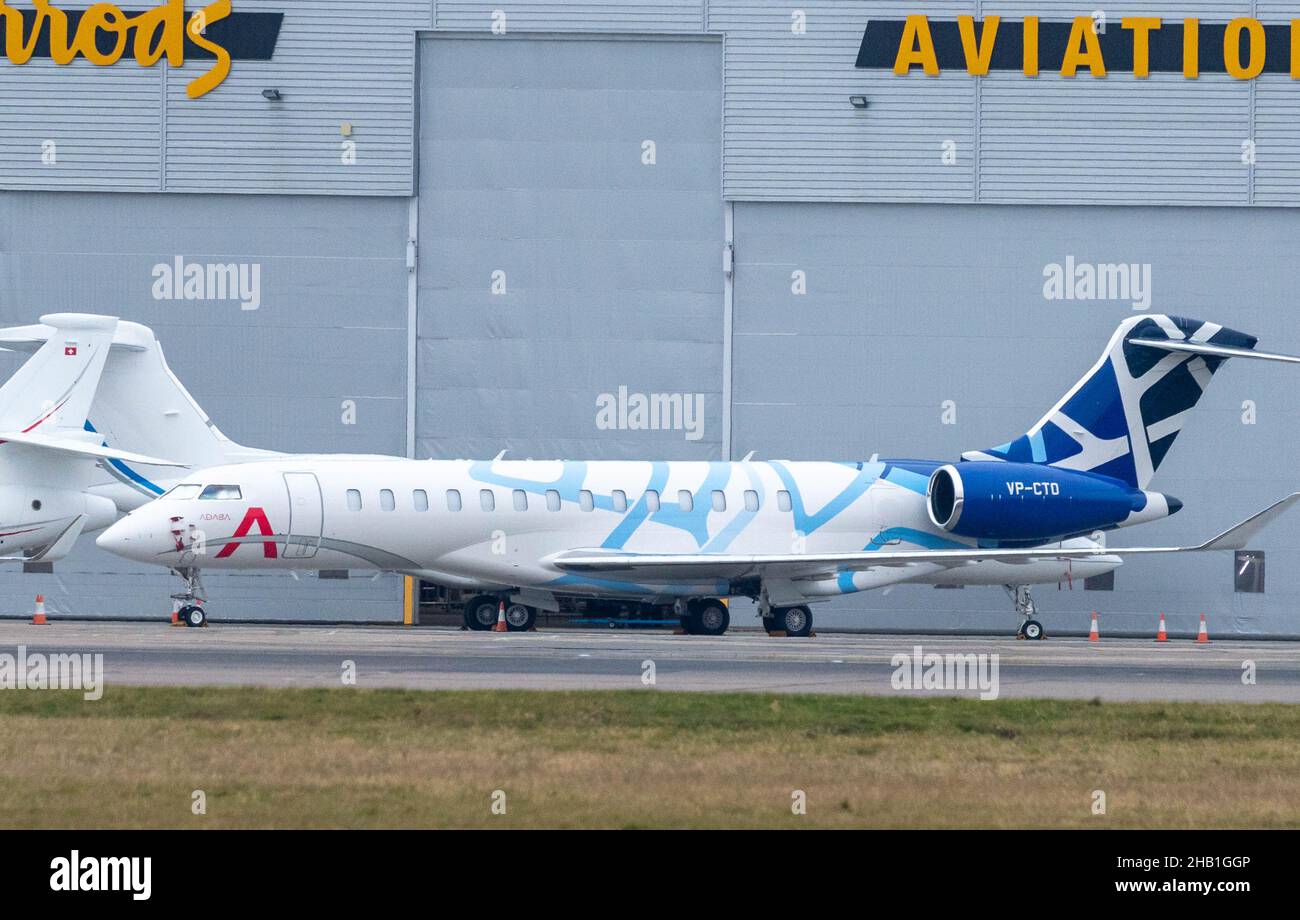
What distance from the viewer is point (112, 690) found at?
18.2m

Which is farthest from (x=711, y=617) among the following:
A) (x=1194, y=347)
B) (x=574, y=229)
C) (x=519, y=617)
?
(x=1194, y=347)

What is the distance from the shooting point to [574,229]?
4188 centimetres

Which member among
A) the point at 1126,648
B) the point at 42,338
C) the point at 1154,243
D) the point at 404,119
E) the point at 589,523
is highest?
the point at 404,119

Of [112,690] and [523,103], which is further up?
[523,103]

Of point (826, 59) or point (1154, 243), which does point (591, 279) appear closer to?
point (826, 59)

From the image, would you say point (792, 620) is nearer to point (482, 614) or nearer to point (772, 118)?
point (482, 614)

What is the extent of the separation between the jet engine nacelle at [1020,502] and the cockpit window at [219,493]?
14206mm

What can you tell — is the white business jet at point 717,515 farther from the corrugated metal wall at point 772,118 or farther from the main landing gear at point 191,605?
the corrugated metal wall at point 772,118

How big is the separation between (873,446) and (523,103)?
39.1 ft

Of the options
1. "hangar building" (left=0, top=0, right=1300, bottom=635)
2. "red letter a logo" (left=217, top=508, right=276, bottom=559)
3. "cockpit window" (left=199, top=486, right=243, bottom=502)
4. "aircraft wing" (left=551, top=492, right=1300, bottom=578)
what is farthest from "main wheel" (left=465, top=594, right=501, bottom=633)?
"hangar building" (left=0, top=0, right=1300, bottom=635)

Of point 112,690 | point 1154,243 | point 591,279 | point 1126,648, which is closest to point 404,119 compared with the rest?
point 591,279

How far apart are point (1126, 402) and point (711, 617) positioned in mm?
10209

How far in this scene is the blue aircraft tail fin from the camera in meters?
36.9

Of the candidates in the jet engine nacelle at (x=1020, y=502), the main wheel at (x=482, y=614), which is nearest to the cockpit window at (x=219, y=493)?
the main wheel at (x=482, y=614)
